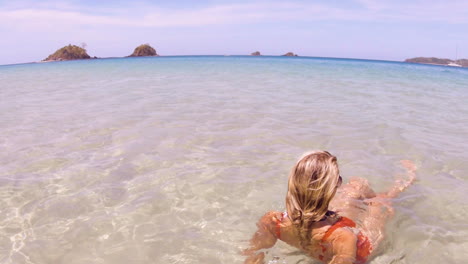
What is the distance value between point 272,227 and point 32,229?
102 inches

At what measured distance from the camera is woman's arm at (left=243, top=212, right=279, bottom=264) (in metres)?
2.71

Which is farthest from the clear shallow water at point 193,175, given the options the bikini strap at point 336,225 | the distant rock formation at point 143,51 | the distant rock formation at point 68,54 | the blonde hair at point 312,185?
the distant rock formation at point 143,51

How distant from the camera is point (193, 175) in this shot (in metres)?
4.71

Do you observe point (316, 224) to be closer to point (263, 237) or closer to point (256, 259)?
point (263, 237)

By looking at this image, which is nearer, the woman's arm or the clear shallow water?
the woman's arm

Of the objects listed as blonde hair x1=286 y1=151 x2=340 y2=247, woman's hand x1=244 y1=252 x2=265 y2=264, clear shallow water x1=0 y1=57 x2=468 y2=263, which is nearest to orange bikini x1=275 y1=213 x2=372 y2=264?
blonde hair x1=286 y1=151 x2=340 y2=247

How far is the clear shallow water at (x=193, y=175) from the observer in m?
3.20

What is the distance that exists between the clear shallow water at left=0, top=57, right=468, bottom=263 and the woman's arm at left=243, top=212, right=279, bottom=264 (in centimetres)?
19

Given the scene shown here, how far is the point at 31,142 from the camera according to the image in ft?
20.2

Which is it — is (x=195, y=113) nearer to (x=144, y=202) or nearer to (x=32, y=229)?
(x=144, y=202)

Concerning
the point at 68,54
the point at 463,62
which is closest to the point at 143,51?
the point at 68,54

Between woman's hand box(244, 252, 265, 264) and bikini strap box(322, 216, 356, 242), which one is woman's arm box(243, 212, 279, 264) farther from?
bikini strap box(322, 216, 356, 242)

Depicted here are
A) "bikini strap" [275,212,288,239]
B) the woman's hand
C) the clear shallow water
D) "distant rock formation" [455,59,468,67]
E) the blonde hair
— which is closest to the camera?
the blonde hair

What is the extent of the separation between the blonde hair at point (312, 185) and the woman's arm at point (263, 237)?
0.40m
